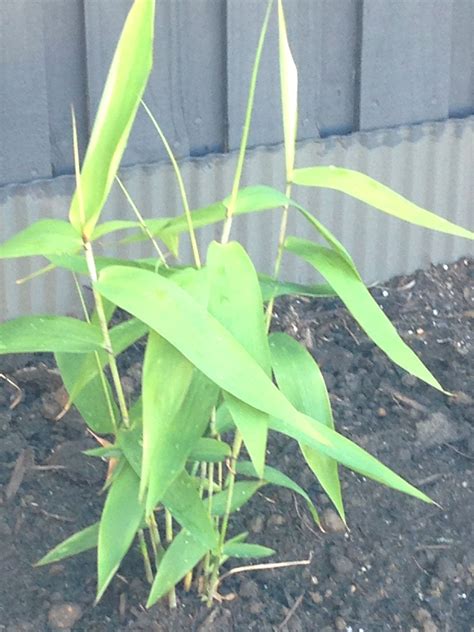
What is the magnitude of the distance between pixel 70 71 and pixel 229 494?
3.51 ft

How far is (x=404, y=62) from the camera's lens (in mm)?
2594

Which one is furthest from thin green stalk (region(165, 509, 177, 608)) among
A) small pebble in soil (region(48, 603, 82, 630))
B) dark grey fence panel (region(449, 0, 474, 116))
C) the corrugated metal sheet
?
dark grey fence panel (region(449, 0, 474, 116))

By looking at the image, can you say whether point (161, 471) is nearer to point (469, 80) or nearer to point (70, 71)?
point (70, 71)

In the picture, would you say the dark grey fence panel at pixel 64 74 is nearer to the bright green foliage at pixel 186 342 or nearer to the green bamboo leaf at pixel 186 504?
the bright green foliage at pixel 186 342

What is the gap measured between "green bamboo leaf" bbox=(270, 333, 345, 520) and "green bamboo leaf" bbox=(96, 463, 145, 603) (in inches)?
8.7

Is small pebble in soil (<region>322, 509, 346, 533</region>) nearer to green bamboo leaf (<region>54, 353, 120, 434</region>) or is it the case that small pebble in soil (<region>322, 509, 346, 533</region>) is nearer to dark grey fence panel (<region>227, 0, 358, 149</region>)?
green bamboo leaf (<region>54, 353, 120, 434</region>)

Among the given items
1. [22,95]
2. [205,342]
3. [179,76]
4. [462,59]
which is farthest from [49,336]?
[462,59]

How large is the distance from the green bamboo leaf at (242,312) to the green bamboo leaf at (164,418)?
0.06m

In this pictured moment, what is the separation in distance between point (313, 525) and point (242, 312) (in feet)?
2.24

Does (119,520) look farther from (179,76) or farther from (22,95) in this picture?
(179,76)

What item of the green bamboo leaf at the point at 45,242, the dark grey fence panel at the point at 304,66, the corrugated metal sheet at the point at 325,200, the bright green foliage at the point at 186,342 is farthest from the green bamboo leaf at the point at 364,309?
the dark grey fence panel at the point at 304,66

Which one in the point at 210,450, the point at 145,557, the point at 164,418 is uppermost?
the point at 164,418

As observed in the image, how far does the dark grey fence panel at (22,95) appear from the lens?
6.82ft

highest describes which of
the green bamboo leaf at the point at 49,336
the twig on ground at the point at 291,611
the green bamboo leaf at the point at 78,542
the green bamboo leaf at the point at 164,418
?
the green bamboo leaf at the point at 49,336
